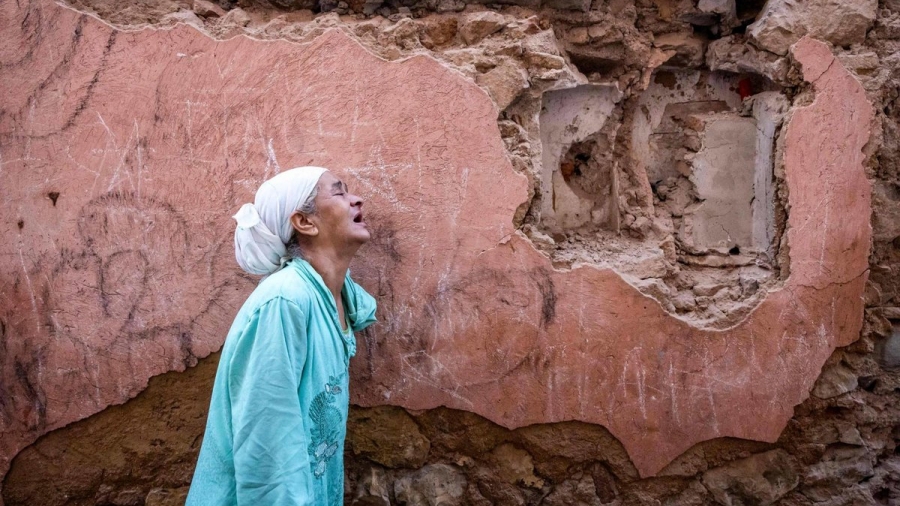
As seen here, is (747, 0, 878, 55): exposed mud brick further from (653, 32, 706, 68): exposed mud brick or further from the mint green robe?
the mint green robe

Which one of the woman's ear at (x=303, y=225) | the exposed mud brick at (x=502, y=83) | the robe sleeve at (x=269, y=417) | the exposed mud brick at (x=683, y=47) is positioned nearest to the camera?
the robe sleeve at (x=269, y=417)

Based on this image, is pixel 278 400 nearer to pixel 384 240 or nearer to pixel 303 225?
pixel 303 225

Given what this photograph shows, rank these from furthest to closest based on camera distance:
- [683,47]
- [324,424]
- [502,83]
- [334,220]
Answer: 1. [683,47]
2. [502,83]
3. [334,220]
4. [324,424]

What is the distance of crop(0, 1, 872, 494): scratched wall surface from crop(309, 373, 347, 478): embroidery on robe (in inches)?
20.8

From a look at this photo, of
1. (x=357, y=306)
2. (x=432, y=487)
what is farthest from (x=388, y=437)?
(x=357, y=306)

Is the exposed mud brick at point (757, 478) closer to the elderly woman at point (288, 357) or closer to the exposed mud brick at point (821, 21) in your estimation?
the elderly woman at point (288, 357)

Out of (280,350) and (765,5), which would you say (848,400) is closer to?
(765,5)

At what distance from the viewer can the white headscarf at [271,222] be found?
6.54 feet

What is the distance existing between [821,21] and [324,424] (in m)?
2.35

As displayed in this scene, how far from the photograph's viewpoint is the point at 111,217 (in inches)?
99.1

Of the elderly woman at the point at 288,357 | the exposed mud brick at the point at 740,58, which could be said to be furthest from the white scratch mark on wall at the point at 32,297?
the exposed mud brick at the point at 740,58

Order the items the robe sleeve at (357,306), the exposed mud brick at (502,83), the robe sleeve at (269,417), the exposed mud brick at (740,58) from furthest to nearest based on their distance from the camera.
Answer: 1. the exposed mud brick at (740,58)
2. the exposed mud brick at (502,83)
3. the robe sleeve at (357,306)
4. the robe sleeve at (269,417)

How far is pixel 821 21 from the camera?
2.51m

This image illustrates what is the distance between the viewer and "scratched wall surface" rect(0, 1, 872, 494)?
2.46 meters
